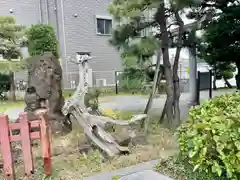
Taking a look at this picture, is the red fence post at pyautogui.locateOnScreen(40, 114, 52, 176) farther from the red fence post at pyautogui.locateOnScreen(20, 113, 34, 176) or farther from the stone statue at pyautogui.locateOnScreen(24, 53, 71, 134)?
the stone statue at pyautogui.locateOnScreen(24, 53, 71, 134)

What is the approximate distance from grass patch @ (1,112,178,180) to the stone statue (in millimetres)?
351

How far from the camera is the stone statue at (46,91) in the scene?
4340 mm

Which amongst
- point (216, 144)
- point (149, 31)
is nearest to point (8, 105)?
point (149, 31)

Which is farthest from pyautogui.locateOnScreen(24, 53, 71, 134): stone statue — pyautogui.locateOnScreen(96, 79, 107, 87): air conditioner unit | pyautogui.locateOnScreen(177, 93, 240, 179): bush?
pyautogui.locateOnScreen(96, 79, 107, 87): air conditioner unit

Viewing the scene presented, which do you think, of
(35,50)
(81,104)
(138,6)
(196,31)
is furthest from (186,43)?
(35,50)

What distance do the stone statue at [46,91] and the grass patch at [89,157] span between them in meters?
0.35

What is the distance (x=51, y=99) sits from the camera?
175 inches

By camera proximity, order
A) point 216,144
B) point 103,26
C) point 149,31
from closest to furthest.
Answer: point 216,144 < point 149,31 < point 103,26

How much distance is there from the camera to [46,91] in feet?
14.3

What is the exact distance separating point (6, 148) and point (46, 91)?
1911 millimetres

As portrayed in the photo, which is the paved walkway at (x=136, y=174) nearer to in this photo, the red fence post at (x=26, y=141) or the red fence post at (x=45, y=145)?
the red fence post at (x=45, y=145)

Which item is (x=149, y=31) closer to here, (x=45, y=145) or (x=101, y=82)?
(x=45, y=145)

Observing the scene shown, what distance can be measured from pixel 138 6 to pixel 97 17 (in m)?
10.2

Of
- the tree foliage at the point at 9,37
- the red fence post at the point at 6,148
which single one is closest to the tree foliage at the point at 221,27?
the red fence post at the point at 6,148
